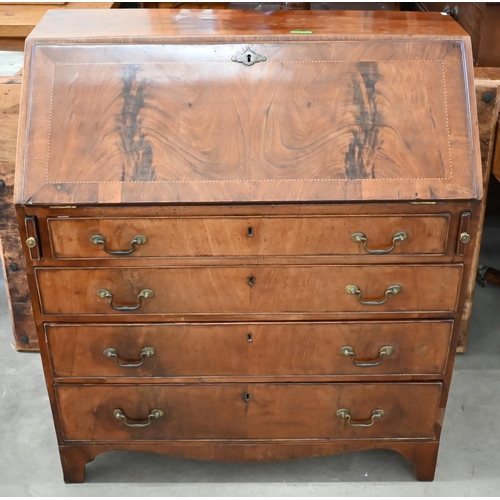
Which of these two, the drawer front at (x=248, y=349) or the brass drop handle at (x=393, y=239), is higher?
the brass drop handle at (x=393, y=239)

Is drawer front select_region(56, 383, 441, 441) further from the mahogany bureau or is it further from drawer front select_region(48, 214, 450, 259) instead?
drawer front select_region(48, 214, 450, 259)

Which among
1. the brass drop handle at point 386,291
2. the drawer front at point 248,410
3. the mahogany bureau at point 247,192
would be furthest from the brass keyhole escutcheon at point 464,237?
the drawer front at point 248,410

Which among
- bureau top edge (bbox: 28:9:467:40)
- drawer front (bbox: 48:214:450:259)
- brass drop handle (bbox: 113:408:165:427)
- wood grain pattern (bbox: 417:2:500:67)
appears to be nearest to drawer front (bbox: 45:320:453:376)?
brass drop handle (bbox: 113:408:165:427)

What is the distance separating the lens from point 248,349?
2.03m

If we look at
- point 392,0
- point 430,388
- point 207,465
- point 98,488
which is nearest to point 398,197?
point 430,388

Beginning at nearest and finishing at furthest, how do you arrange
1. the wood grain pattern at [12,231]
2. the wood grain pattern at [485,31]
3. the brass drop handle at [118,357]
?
→ the brass drop handle at [118,357], the wood grain pattern at [12,231], the wood grain pattern at [485,31]

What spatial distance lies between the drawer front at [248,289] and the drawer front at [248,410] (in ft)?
0.95

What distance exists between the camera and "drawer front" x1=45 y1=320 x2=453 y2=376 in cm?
199

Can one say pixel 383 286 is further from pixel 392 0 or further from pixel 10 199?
pixel 392 0

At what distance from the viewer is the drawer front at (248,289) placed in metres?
1.89

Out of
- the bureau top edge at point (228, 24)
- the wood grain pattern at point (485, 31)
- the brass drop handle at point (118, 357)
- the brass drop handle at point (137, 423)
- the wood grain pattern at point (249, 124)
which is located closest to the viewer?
the wood grain pattern at point (249, 124)

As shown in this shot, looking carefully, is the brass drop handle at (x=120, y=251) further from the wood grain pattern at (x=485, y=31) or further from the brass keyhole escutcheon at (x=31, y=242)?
the wood grain pattern at (x=485, y=31)

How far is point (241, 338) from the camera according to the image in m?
2.01

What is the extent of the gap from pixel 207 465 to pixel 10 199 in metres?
1.22
